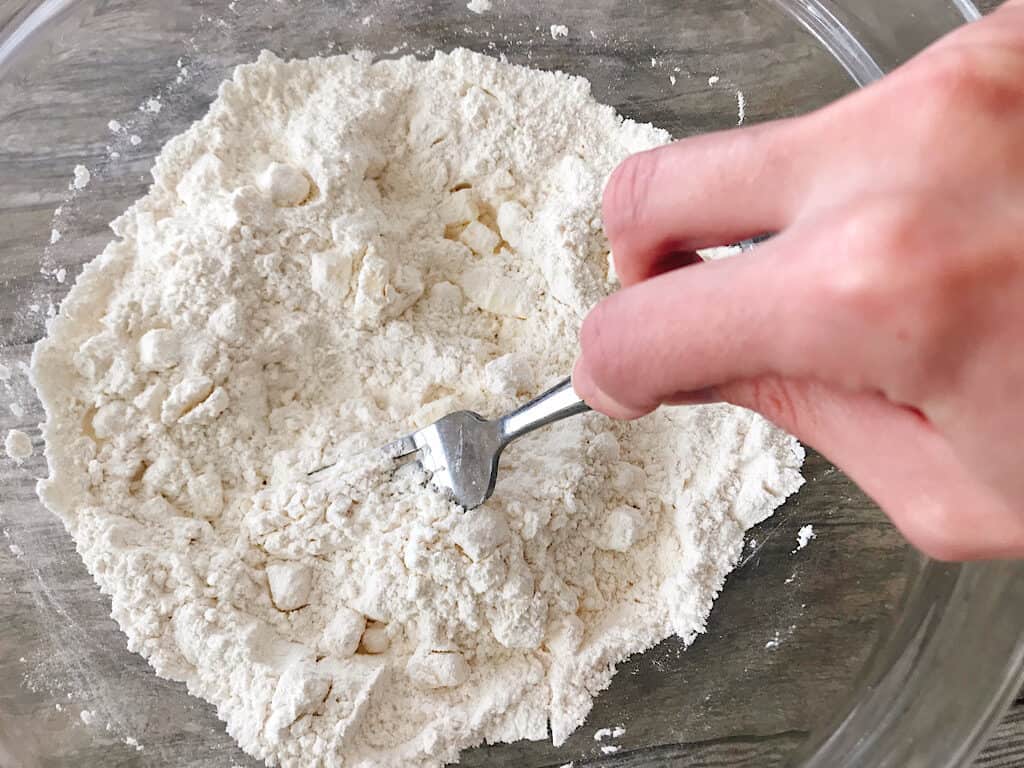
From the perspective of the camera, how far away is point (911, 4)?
3.47 feet

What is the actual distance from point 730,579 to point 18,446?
90 cm

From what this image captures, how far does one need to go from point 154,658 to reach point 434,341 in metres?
0.49

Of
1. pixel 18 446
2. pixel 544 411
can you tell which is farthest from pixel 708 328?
pixel 18 446

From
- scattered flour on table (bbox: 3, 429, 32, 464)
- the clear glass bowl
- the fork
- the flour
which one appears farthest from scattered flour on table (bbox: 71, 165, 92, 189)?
the fork

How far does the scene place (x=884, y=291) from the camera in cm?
44

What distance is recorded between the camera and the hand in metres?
0.44

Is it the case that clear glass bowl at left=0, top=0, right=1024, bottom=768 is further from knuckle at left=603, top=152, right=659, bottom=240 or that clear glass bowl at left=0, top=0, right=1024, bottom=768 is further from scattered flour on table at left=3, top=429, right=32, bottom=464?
knuckle at left=603, top=152, right=659, bottom=240

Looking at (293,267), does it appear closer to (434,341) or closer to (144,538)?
(434,341)

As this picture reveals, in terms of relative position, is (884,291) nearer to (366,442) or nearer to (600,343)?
(600,343)

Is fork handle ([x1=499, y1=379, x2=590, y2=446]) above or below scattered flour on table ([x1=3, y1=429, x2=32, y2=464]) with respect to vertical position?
above

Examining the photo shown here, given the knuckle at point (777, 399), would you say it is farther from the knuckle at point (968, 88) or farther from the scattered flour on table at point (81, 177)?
the scattered flour on table at point (81, 177)

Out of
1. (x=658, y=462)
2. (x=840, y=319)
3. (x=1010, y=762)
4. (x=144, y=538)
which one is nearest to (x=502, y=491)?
(x=658, y=462)

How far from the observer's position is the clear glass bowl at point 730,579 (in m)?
0.95

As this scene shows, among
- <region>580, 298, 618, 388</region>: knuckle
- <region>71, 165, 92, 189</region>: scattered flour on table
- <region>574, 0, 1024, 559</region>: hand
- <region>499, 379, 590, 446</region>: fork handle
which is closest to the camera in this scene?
<region>574, 0, 1024, 559</region>: hand
